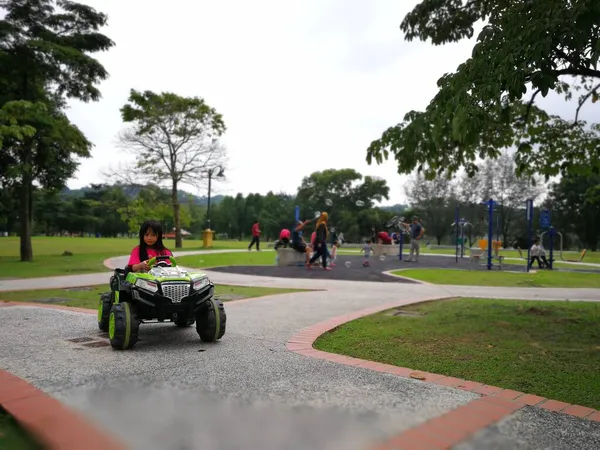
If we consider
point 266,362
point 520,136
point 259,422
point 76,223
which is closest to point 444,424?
point 259,422

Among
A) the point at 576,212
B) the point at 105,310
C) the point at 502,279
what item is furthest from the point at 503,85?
the point at 576,212

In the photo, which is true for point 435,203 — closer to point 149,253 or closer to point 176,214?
point 176,214

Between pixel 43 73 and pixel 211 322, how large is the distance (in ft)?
55.9

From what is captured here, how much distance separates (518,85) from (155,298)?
4237 mm

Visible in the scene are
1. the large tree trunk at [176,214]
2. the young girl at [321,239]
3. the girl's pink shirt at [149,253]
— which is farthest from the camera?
the large tree trunk at [176,214]

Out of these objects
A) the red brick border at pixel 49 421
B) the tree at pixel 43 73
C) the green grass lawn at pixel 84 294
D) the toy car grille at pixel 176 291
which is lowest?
the green grass lawn at pixel 84 294

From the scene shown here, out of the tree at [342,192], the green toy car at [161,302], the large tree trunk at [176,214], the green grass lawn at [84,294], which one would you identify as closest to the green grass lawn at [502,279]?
the green grass lawn at [84,294]

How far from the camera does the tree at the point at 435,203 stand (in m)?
60.9

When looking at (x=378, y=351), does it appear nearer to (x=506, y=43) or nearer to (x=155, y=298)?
(x=155, y=298)

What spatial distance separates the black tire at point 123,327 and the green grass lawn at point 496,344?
2152mm

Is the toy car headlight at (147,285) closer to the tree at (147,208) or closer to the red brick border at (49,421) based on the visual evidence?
the red brick border at (49,421)

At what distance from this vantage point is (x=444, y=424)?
3311 mm

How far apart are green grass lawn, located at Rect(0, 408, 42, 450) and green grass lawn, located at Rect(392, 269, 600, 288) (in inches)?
470

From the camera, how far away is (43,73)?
18.5 m
